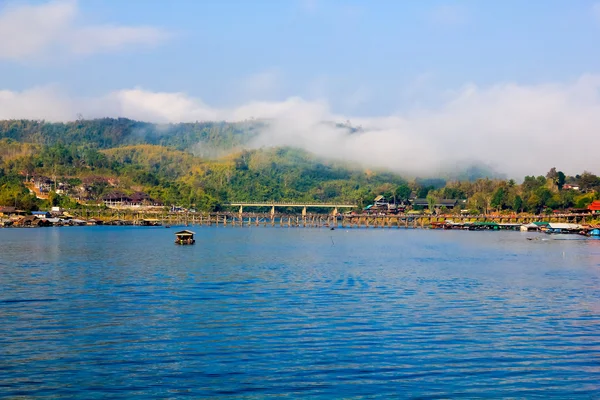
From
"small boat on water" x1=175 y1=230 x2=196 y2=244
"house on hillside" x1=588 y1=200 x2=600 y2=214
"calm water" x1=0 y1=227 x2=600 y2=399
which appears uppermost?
"house on hillside" x1=588 y1=200 x2=600 y2=214

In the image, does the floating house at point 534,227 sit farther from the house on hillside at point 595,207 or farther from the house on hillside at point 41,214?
the house on hillside at point 41,214

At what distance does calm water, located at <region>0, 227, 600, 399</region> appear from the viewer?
66.4 feet

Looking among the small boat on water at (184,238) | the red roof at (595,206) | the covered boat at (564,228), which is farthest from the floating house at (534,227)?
the small boat on water at (184,238)

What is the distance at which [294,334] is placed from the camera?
26.8m

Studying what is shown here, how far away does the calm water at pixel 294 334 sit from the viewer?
2023cm

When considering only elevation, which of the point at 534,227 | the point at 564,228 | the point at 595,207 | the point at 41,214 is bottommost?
the point at 534,227

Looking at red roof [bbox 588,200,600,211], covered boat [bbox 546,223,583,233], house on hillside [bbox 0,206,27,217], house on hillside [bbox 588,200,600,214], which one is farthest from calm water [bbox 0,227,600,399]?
red roof [bbox 588,200,600,211]

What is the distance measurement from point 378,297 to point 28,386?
70.3 ft

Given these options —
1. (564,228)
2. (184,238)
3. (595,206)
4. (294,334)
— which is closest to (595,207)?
(595,206)

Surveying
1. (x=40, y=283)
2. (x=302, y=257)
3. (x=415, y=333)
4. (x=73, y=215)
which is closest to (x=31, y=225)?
(x=73, y=215)

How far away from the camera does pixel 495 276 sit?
50.3 meters

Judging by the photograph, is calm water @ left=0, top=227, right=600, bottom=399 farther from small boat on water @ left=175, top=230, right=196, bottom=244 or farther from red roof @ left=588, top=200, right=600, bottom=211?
red roof @ left=588, top=200, right=600, bottom=211

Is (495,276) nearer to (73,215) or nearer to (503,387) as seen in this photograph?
(503,387)

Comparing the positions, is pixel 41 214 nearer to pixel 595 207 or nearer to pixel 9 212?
pixel 9 212
